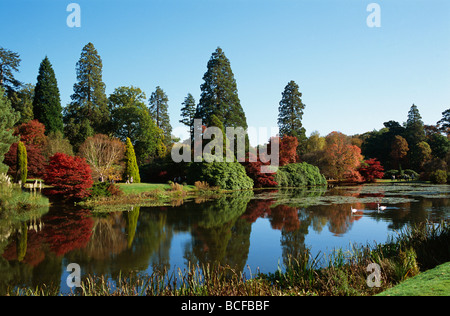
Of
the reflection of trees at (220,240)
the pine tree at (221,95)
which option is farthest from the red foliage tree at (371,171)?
the reflection of trees at (220,240)

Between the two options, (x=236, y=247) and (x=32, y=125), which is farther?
(x=32, y=125)

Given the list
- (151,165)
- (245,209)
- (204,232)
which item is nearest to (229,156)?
(151,165)

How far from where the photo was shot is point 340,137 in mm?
34875

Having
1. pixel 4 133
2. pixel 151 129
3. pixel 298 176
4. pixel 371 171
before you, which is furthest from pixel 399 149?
pixel 4 133

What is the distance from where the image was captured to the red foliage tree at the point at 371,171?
117 ft

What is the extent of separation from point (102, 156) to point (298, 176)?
1888 centimetres

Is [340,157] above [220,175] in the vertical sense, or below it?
above

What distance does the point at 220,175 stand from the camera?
25.5 metres

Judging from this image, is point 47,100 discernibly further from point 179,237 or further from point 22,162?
point 179,237

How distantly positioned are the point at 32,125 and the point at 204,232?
65.4ft

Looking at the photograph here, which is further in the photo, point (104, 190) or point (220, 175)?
point (220, 175)

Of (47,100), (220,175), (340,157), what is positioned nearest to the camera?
(220,175)

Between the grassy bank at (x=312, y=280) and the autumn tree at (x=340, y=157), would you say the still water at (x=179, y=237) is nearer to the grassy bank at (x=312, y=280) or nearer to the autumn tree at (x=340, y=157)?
the grassy bank at (x=312, y=280)
